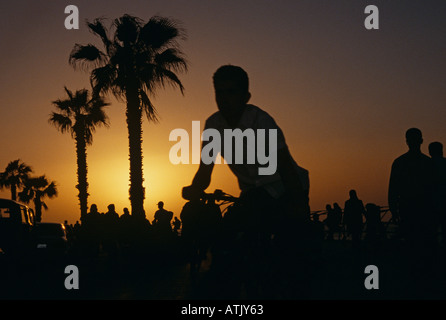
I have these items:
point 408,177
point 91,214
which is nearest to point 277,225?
point 408,177

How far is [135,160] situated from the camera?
1078 inches

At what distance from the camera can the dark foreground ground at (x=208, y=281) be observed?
8039 millimetres

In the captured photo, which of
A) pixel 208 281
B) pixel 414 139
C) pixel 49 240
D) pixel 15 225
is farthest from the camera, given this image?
pixel 49 240

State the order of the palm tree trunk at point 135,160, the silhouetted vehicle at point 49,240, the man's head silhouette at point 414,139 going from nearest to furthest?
the man's head silhouette at point 414,139, the silhouetted vehicle at point 49,240, the palm tree trunk at point 135,160

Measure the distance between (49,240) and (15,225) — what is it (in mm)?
4034

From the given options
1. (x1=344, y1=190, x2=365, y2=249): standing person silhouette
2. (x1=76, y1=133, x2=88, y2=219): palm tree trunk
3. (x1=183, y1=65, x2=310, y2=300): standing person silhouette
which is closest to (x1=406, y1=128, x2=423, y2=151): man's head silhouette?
(x1=183, y1=65, x2=310, y2=300): standing person silhouette

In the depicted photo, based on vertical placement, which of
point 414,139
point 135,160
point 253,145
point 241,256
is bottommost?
point 241,256

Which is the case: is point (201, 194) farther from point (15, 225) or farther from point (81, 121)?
point (81, 121)

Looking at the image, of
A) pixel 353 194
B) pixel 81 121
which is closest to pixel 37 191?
pixel 81 121

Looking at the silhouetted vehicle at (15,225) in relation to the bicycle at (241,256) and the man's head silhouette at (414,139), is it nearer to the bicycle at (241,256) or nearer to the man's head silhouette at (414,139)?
the man's head silhouette at (414,139)

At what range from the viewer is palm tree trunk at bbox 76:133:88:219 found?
131ft

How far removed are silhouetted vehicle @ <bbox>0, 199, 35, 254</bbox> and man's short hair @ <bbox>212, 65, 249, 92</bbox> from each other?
16135mm

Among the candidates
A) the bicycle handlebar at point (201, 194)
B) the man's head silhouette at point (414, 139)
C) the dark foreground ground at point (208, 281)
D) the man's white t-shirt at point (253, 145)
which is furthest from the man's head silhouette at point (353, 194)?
the man's white t-shirt at point (253, 145)

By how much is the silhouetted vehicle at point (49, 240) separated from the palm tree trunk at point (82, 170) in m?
13.1
